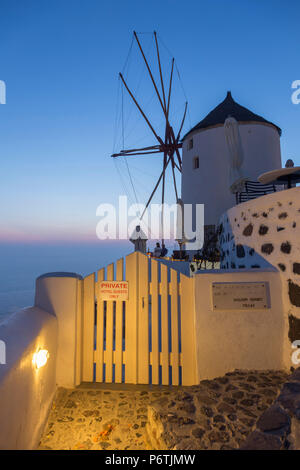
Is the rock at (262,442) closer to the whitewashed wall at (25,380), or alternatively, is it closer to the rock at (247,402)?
the rock at (247,402)

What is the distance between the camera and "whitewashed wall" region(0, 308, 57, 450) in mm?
1965

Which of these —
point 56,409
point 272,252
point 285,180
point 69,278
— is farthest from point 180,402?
point 285,180

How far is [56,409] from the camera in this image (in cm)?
307

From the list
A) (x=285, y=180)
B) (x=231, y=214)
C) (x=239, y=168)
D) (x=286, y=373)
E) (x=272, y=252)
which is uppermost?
(x=239, y=168)

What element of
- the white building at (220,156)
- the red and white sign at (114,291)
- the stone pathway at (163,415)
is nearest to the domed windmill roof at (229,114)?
the white building at (220,156)

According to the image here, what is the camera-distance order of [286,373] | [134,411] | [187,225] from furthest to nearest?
[187,225]
[286,373]
[134,411]

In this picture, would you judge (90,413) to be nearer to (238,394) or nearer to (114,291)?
(114,291)

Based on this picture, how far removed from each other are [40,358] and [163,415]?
1433mm

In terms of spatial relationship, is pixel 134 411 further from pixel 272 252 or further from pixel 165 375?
pixel 272 252

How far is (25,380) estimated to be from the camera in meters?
2.34

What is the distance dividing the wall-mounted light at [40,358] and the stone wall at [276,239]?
3179mm

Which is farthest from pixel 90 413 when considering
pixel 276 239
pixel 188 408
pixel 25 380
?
pixel 276 239

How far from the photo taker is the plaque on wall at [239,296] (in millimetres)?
3430

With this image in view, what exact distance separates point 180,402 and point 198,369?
0.74 m
